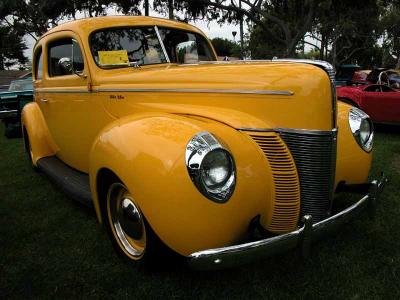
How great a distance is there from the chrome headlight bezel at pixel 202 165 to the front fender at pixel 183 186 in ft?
0.09

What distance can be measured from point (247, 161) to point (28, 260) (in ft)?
6.02

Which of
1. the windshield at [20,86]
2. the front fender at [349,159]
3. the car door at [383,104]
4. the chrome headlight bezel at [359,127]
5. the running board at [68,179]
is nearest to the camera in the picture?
the front fender at [349,159]

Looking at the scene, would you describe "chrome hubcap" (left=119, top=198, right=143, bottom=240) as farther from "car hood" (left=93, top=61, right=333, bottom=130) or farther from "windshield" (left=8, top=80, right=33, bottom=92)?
"windshield" (left=8, top=80, right=33, bottom=92)

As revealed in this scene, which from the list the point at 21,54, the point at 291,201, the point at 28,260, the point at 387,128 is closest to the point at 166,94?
the point at 291,201

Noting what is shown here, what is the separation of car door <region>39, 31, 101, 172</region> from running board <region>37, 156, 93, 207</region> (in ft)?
0.25

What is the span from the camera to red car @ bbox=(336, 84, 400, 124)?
24.4ft

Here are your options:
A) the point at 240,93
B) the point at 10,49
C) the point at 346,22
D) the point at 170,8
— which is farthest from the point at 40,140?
the point at 10,49

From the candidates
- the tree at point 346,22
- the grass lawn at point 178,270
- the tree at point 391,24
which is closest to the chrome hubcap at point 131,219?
the grass lawn at point 178,270

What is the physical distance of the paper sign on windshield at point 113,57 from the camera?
333cm

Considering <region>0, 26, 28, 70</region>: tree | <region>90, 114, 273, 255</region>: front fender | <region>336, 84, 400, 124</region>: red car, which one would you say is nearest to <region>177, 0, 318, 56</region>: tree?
<region>336, 84, 400, 124</region>: red car

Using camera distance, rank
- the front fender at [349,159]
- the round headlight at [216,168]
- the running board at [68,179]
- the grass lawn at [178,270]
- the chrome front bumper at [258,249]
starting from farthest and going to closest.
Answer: the running board at [68,179] → the front fender at [349,159] → the grass lawn at [178,270] → the round headlight at [216,168] → the chrome front bumper at [258,249]

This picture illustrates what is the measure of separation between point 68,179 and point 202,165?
1.98 meters

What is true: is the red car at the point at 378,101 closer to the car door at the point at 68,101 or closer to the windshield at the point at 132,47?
the windshield at the point at 132,47

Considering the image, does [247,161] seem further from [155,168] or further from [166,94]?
[166,94]
